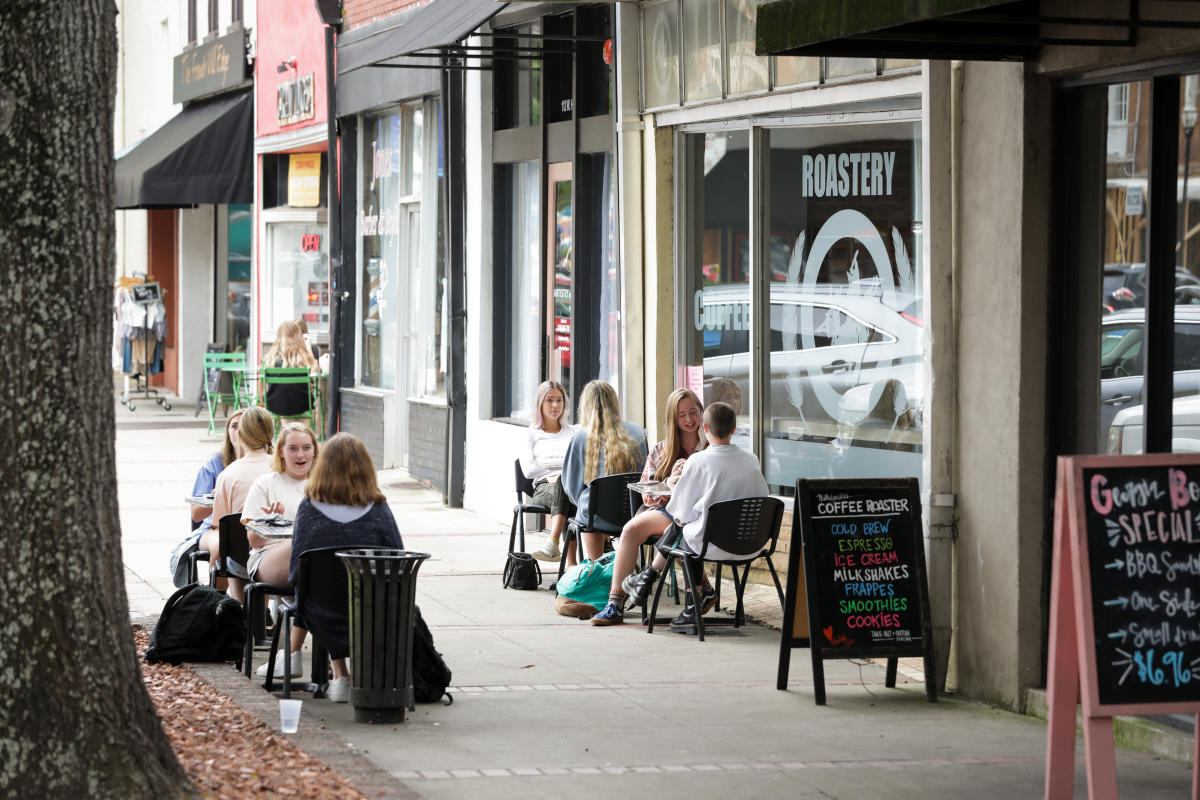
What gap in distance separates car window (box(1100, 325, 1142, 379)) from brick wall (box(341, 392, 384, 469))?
11.6m

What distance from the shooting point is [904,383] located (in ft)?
33.3

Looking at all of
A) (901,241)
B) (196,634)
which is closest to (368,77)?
(901,241)

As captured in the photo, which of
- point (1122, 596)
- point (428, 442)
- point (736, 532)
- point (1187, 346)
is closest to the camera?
point (1122, 596)

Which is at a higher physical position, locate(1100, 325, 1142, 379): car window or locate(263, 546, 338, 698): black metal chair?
locate(1100, 325, 1142, 379): car window

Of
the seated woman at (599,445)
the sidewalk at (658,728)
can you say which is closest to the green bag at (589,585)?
the sidewalk at (658,728)

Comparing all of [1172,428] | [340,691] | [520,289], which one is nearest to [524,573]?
A: [340,691]

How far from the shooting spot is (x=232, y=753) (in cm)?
629

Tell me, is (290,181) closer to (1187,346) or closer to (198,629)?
(198,629)

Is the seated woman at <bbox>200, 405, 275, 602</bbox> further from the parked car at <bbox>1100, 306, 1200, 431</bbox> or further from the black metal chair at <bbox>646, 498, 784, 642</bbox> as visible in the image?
the parked car at <bbox>1100, 306, 1200, 431</bbox>

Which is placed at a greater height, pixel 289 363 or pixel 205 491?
pixel 289 363

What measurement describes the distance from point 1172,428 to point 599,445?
450 centimetres

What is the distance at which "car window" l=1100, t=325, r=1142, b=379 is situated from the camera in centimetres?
746

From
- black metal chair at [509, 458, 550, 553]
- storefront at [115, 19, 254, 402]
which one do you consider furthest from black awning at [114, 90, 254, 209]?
black metal chair at [509, 458, 550, 553]

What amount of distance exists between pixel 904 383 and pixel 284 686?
4142mm
